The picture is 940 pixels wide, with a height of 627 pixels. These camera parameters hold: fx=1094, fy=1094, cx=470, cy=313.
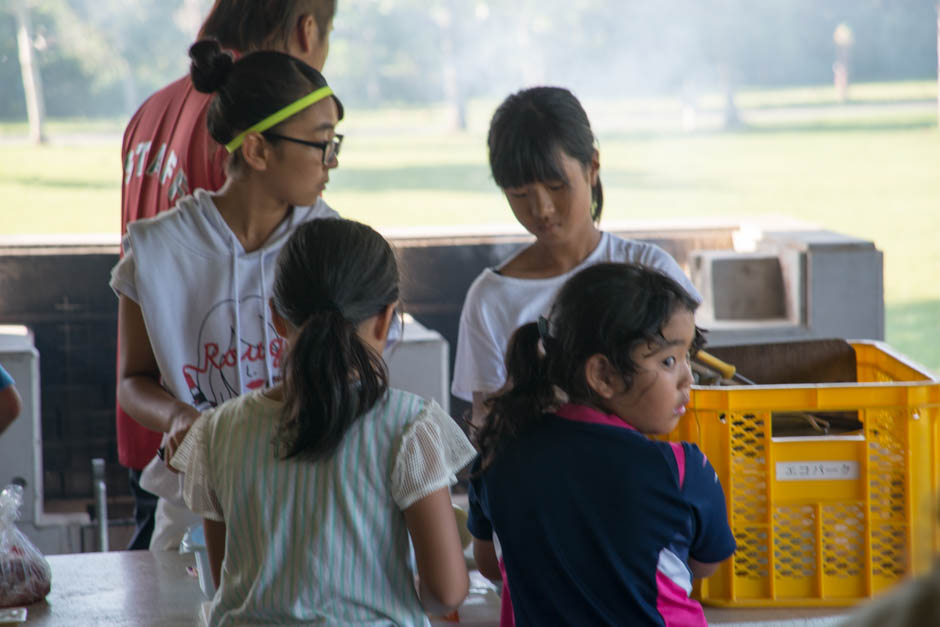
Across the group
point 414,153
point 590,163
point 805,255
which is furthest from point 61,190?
point 590,163

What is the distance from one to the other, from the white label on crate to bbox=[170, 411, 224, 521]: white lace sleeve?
26.7 inches

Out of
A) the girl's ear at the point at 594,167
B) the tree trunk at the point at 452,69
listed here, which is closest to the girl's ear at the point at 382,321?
the girl's ear at the point at 594,167

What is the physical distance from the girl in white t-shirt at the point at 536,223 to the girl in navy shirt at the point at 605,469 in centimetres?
49

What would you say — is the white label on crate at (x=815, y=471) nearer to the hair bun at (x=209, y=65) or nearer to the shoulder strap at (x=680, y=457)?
the shoulder strap at (x=680, y=457)

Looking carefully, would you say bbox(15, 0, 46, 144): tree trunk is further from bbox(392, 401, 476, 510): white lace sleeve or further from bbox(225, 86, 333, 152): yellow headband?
bbox(392, 401, 476, 510): white lace sleeve

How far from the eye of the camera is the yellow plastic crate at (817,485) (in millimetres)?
1312

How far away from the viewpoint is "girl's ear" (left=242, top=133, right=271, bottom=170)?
5.41 feet

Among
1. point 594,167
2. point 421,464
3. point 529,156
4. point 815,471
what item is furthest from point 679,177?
point 421,464

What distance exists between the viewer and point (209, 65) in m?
1.67

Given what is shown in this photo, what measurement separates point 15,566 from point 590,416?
78 centimetres

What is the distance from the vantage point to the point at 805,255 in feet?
11.5

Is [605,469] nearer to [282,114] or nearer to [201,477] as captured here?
[201,477]

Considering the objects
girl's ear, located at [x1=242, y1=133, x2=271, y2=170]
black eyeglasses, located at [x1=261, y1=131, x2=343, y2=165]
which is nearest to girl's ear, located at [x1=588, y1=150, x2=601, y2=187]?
black eyeglasses, located at [x1=261, y1=131, x2=343, y2=165]

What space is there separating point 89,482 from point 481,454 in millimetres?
2642
